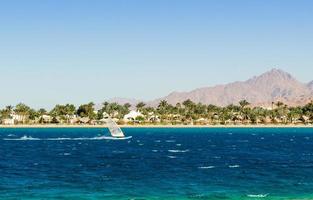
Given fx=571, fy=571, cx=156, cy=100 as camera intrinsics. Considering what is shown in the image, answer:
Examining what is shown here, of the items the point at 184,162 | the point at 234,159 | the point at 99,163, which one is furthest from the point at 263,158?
the point at 99,163

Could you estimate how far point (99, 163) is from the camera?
108 metres

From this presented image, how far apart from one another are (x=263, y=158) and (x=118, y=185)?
55.2 metres

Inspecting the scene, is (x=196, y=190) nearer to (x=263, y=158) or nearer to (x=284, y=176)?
(x=284, y=176)

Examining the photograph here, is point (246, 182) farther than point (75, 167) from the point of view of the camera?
No

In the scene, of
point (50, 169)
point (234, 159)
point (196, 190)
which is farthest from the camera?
point (234, 159)

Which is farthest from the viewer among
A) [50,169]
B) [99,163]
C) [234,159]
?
[234,159]

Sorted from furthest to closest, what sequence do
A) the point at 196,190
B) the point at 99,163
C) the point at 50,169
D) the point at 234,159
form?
the point at 234,159
the point at 99,163
the point at 50,169
the point at 196,190

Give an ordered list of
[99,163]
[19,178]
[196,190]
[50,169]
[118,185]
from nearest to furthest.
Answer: [196,190] → [118,185] → [19,178] → [50,169] → [99,163]

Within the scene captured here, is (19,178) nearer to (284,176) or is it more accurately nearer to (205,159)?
(284,176)

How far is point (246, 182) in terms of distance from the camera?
3024 inches

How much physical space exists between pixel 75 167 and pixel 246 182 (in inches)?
1352

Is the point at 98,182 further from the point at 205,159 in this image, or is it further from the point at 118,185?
the point at 205,159

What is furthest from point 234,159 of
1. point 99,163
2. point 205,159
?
point 99,163

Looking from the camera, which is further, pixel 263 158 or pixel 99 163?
pixel 263 158
